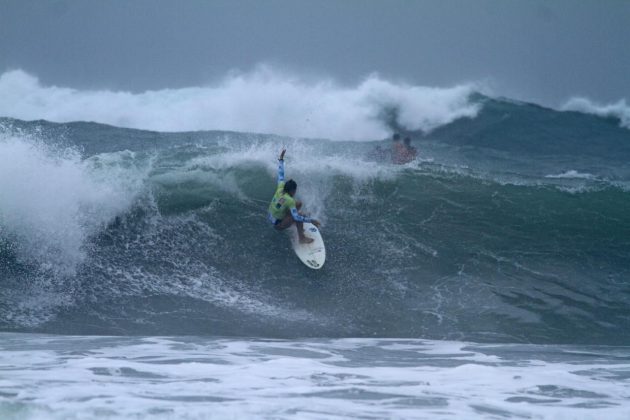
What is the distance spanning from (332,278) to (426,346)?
6.42ft

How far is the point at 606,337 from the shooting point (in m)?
8.77

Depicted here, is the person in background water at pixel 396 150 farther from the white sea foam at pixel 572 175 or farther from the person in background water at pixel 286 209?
the white sea foam at pixel 572 175

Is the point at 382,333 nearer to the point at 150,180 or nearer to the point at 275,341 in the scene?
the point at 275,341

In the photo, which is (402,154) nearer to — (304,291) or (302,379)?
(304,291)

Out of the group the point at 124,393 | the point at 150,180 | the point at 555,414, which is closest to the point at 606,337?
the point at 555,414

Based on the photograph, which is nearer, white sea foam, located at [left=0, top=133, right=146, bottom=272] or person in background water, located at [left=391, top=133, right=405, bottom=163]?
white sea foam, located at [left=0, top=133, right=146, bottom=272]

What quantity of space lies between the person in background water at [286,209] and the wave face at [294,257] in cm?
42

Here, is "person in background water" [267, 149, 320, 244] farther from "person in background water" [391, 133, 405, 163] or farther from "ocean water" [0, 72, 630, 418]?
"person in background water" [391, 133, 405, 163]

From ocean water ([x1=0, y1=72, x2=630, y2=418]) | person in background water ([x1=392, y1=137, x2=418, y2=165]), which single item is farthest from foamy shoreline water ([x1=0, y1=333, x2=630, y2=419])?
person in background water ([x1=392, y1=137, x2=418, y2=165])

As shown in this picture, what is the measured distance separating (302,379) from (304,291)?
311cm

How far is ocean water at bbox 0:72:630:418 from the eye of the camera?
6.04 meters

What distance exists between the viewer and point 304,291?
374 inches

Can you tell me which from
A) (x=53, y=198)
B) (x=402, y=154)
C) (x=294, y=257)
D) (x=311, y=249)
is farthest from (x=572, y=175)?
(x=53, y=198)

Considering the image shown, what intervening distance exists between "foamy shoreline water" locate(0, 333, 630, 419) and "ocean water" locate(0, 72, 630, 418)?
0.03m
